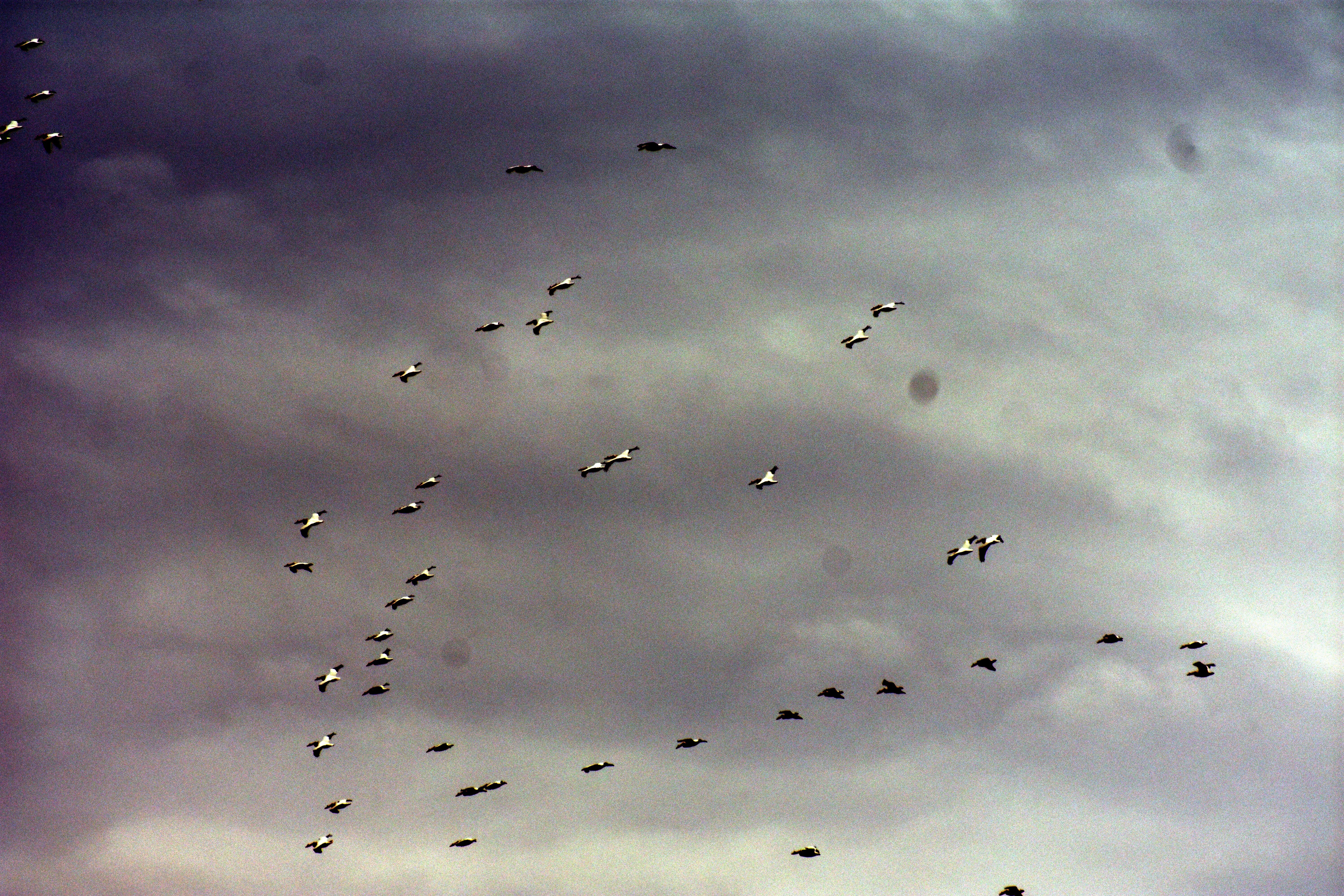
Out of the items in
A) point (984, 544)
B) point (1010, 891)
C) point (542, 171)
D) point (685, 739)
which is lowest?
point (1010, 891)

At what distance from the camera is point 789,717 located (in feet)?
654

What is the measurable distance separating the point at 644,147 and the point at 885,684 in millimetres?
51200

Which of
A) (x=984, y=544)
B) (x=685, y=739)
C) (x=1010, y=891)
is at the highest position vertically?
(x=984, y=544)

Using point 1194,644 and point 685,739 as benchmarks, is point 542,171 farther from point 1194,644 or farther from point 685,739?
point 1194,644

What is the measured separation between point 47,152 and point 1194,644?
111 meters

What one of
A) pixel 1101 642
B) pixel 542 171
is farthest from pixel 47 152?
pixel 1101 642

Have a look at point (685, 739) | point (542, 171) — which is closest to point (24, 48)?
point (542, 171)

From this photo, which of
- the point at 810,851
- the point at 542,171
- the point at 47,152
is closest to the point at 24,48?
the point at 47,152

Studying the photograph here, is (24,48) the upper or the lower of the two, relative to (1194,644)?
upper

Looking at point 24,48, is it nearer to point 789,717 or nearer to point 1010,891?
point 789,717

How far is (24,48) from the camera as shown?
19175cm

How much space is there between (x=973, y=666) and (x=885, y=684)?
7.70 m

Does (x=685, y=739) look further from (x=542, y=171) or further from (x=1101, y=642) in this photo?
(x=542, y=171)

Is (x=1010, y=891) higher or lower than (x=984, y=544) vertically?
lower
